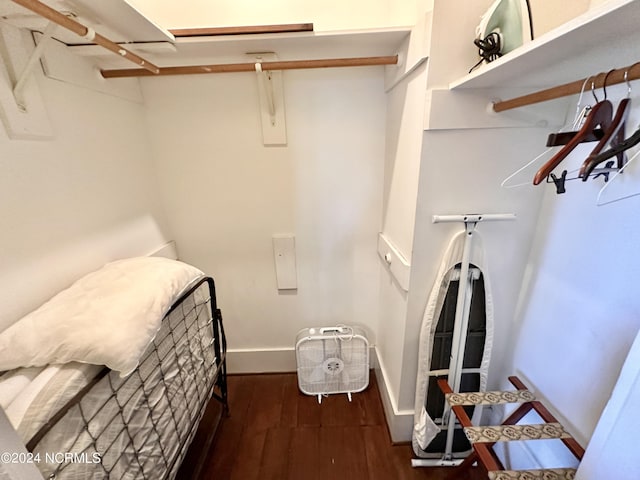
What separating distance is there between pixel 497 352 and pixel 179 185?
1.88 metres

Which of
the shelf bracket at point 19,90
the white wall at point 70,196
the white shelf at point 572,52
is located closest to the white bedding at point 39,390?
the white wall at point 70,196

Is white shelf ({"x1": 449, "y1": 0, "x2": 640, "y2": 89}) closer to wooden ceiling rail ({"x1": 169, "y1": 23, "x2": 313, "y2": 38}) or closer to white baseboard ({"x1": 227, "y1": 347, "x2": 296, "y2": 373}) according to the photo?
wooden ceiling rail ({"x1": 169, "y1": 23, "x2": 313, "y2": 38})

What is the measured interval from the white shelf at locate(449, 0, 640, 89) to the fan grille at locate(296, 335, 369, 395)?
1.41 meters

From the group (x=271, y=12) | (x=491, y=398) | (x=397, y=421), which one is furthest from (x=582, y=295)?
(x=271, y=12)

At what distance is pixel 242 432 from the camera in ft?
5.19

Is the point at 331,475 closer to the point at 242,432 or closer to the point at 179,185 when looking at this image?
the point at 242,432

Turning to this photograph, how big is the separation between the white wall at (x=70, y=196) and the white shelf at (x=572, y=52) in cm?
141

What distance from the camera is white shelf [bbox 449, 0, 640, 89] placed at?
48 centimetres

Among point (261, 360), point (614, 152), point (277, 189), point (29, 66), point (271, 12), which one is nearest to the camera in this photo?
point (614, 152)

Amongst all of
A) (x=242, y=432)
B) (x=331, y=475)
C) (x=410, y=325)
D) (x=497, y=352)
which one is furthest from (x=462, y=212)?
(x=242, y=432)

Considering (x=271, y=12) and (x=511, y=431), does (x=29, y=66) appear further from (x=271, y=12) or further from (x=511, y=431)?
(x=511, y=431)

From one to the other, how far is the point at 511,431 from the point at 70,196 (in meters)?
1.86

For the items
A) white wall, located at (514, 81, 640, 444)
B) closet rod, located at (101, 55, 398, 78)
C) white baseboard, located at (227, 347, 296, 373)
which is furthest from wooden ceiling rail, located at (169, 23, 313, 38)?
white baseboard, located at (227, 347, 296, 373)

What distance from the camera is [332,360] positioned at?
5.71 feet
